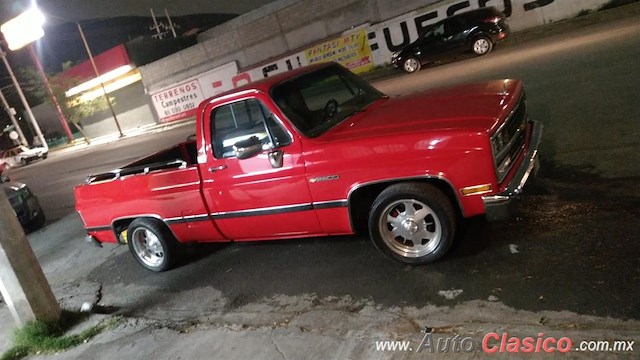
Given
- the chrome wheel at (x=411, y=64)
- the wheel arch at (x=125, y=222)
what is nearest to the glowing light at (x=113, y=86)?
the chrome wheel at (x=411, y=64)

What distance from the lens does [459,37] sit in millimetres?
15695

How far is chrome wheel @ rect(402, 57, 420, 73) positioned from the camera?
17067 millimetres

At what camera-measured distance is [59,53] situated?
7081 centimetres

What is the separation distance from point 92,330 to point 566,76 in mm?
9090

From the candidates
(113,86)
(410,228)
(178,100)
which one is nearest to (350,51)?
(178,100)

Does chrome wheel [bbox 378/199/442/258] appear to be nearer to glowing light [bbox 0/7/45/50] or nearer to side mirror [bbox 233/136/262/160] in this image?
side mirror [bbox 233/136/262/160]

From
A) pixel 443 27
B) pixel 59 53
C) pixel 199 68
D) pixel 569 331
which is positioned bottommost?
pixel 569 331

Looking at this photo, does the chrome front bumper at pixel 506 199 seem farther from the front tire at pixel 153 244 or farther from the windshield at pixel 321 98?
the front tire at pixel 153 244

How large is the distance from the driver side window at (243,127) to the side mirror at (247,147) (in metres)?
0.15

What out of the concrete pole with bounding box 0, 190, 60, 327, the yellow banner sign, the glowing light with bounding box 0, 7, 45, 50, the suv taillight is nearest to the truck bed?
the concrete pole with bounding box 0, 190, 60, 327

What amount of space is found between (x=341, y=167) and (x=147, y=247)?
317 centimetres

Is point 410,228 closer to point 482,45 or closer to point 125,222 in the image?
point 125,222

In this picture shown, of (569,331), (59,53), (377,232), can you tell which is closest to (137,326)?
(377,232)

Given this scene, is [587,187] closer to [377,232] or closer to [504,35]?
[377,232]
